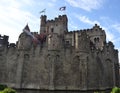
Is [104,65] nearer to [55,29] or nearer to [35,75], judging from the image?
[35,75]

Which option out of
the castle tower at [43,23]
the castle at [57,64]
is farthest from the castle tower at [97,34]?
the castle tower at [43,23]

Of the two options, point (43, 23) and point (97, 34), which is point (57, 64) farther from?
point (43, 23)

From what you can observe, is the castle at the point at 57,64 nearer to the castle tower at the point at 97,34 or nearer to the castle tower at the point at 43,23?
the castle tower at the point at 97,34

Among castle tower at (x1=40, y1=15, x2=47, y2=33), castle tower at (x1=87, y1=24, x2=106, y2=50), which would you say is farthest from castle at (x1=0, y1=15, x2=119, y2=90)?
castle tower at (x1=40, y1=15, x2=47, y2=33)

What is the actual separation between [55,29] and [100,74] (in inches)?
979

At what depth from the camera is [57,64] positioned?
3566cm

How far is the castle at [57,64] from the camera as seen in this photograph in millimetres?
34641

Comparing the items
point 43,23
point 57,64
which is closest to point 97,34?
point 43,23

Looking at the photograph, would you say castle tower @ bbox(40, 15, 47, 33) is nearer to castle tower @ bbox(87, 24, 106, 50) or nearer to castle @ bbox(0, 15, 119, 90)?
castle tower @ bbox(87, 24, 106, 50)

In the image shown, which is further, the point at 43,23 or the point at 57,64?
the point at 43,23

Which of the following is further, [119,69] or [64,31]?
[64,31]

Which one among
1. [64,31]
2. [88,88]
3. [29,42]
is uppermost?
[64,31]

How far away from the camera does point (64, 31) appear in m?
55.7

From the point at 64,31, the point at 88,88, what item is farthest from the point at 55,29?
the point at 88,88
